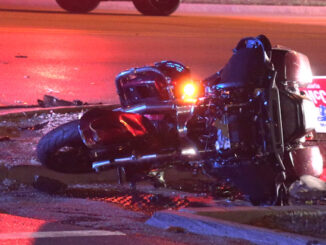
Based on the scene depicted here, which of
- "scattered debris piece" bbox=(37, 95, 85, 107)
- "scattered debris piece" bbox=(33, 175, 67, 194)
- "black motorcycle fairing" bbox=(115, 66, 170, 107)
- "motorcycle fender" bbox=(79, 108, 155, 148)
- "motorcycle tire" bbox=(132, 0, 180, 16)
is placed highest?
"motorcycle tire" bbox=(132, 0, 180, 16)

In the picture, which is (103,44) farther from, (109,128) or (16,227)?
(16,227)

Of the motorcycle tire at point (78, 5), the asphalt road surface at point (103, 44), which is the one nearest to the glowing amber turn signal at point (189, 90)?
the asphalt road surface at point (103, 44)

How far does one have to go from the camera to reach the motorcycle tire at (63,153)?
6379mm

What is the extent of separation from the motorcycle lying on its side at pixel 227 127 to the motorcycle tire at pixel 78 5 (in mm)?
17093

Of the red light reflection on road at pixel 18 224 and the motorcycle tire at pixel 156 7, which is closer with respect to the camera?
the red light reflection on road at pixel 18 224

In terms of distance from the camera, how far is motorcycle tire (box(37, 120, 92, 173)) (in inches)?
251

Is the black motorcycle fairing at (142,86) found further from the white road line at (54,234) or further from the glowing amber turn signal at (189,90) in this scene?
the white road line at (54,234)

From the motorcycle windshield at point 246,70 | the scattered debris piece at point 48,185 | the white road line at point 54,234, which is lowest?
the scattered debris piece at point 48,185

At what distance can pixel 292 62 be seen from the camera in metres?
6.11

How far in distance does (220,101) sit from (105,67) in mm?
7033

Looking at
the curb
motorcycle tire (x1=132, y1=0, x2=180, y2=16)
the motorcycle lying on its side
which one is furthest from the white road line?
motorcycle tire (x1=132, y1=0, x2=180, y2=16)

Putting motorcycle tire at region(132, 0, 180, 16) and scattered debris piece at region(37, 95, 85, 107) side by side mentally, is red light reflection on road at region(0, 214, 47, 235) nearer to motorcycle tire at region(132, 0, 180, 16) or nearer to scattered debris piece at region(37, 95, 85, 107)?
scattered debris piece at region(37, 95, 85, 107)

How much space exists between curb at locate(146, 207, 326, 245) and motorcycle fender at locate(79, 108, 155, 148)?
85 centimetres

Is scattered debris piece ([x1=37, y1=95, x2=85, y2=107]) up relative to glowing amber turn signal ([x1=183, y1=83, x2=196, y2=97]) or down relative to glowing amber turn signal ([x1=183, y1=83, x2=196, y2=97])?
down
